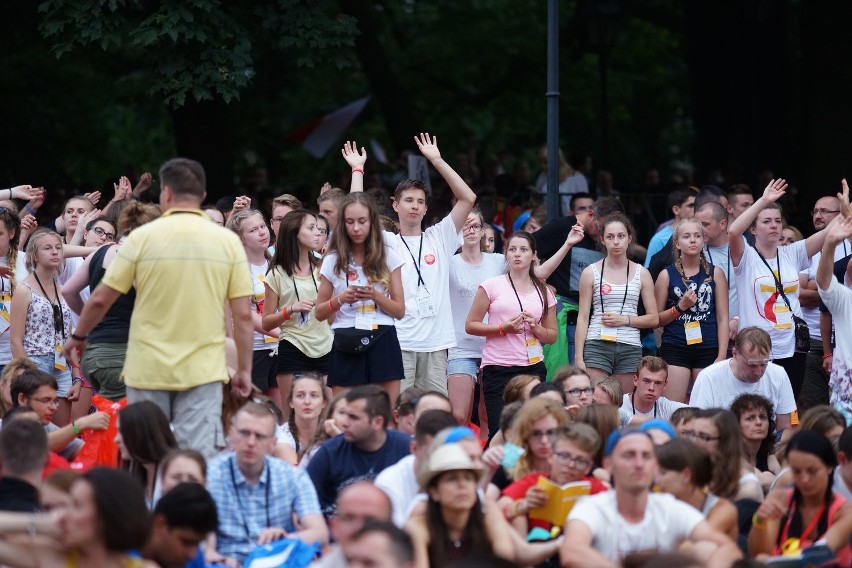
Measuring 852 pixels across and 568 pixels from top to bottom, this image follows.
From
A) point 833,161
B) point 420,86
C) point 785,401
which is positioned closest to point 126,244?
point 785,401

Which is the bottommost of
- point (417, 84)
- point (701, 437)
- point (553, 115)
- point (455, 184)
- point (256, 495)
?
point (256, 495)

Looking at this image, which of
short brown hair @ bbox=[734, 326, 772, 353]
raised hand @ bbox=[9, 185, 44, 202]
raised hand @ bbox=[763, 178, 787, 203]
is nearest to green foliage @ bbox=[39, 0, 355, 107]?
raised hand @ bbox=[9, 185, 44, 202]

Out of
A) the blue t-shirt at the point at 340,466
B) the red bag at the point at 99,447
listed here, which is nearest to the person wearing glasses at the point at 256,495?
the blue t-shirt at the point at 340,466

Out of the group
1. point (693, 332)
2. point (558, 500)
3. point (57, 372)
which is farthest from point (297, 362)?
point (558, 500)

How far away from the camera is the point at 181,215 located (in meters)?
7.58

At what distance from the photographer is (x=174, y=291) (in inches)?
297

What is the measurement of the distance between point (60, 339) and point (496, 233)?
14.2ft

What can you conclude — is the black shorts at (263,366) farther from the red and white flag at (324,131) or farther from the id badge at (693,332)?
the red and white flag at (324,131)

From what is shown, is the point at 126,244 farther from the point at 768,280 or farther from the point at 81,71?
the point at 81,71

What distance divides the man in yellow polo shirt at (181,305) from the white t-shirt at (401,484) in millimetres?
872

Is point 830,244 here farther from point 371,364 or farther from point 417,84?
point 417,84

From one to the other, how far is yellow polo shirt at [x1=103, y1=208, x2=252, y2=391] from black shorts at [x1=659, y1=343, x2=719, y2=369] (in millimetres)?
4487

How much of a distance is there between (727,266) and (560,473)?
13.5ft

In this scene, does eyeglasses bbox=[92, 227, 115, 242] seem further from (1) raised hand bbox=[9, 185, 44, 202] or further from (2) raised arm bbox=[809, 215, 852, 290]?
(2) raised arm bbox=[809, 215, 852, 290]
